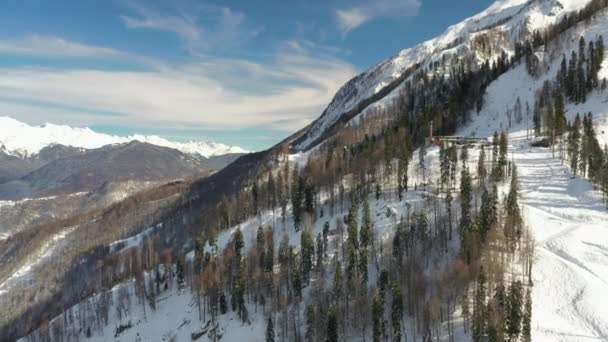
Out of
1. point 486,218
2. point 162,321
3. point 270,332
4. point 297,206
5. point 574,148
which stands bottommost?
point 162,321

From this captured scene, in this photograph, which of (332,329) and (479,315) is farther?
(332,329)

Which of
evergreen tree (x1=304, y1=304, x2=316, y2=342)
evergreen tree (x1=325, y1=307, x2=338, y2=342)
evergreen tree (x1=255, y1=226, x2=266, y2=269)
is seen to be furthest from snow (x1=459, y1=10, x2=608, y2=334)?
evergreen tree (x1=255, y1=226, x2=266, y2=269)

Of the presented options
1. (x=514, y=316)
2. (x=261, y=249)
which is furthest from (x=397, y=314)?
(x=261, y=249)

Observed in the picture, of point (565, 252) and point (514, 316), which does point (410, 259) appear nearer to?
point (565, 252)

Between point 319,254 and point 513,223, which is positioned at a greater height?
point 513,223

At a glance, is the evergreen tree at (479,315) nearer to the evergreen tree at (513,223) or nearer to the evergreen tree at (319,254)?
the evergreen tree at (513,223)

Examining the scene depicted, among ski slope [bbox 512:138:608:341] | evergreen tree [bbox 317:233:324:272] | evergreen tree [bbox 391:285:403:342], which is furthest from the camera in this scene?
evergreen tree [bbox 317:233:324:272]

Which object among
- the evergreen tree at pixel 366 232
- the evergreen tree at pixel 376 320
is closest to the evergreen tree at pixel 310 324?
the evergreen tree at pixel 376 320

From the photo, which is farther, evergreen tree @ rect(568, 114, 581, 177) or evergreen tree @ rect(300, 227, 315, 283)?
evergreen tree @ rect(568, 114, 581, 177)

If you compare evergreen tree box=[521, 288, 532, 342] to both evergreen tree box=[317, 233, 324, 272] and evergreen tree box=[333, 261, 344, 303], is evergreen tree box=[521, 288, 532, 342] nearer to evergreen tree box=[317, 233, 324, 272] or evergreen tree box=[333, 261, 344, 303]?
evergreen tree box=[333, 261, 344, 303]

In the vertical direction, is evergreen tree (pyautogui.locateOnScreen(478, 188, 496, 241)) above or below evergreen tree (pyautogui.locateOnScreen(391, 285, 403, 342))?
above

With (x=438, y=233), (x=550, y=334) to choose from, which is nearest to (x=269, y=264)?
(x=438, y=233)
